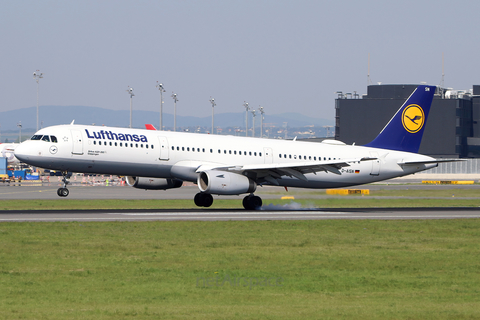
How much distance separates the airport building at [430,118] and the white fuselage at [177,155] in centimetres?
9580

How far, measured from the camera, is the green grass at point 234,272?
12.3m

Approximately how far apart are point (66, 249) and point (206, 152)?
64.1ft

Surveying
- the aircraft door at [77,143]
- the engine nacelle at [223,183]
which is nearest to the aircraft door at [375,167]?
the engine nacelle at [223,183]

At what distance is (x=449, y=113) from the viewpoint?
138125 mm

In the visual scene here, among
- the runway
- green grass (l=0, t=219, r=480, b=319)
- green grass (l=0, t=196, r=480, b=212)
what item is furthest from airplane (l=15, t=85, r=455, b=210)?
green grass (l=0, t=219, r=480, b=319)

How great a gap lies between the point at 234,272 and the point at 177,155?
2220 centimetres

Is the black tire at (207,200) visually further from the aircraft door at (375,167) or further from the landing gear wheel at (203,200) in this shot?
the aircraft door at (375,167)

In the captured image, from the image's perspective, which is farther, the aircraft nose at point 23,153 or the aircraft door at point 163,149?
the aircraft door at point 163,149

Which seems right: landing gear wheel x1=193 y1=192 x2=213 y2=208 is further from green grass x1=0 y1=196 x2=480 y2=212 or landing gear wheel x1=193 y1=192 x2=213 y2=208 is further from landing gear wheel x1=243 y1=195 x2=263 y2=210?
green grass x1=0 y1=196 x2=480 y2=212

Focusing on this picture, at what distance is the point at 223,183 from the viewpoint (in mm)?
36000

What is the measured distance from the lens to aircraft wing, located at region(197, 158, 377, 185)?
37344mm

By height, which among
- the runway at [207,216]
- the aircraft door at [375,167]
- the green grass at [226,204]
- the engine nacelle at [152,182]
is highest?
the aircraft door at [375,167]

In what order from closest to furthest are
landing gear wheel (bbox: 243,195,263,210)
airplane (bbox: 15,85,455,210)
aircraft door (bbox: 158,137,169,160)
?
airplane (bbox: 15,85,455,210) → aircraft door (bbox: 158,137,169,160) → landing gear wheel (bbox: 243,195,263,210)

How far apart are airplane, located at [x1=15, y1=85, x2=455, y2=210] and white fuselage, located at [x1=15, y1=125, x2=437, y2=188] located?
57 mm
